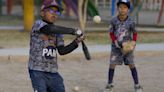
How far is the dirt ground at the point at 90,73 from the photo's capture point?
25.5 ft

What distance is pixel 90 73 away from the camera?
9.09 metres

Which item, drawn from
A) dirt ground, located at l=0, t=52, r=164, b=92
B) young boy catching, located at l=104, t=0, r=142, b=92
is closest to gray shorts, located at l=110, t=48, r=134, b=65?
young boy catching, located at l=104, t=0, r=142, b=92

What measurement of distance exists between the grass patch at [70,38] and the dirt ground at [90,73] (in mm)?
2010

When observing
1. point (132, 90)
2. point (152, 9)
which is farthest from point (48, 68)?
point (152, 9)

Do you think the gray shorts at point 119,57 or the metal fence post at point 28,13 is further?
the metal fence post at point 28,13

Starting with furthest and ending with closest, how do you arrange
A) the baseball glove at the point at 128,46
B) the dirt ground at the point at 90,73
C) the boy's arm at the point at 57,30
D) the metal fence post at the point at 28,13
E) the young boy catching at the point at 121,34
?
1. the metal fence post at the point at 28,13
2. the dirt ground at the point at 90,73
3. the young boy catching at the point at 121,34
4. the baseball glove at the point at 128,46
5. the boy's arm at the point at 57,30

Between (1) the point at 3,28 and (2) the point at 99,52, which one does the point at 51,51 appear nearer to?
(2) the point at 99,52

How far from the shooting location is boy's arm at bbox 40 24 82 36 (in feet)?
15.0

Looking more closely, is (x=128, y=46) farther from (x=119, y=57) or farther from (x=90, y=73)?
(x=90, y=73)

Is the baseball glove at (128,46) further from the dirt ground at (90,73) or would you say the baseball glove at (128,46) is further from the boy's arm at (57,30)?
the boy's arm at (57,30)

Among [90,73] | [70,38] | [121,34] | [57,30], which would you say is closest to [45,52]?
[57,30]

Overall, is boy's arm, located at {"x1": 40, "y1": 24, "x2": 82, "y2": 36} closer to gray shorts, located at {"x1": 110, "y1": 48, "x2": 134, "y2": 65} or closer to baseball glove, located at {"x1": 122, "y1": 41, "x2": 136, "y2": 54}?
baseball glove, located at {"x1": 122, "y1": 41, "x2": 136, "y2": 54}

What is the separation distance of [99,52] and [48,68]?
6.11m

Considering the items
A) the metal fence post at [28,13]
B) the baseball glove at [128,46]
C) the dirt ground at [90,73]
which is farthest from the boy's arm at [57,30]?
the metal fence post at [28,13]
